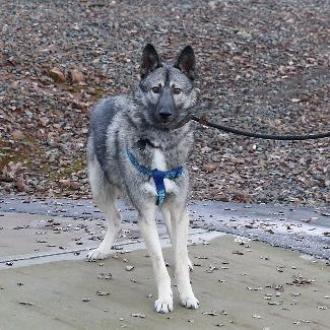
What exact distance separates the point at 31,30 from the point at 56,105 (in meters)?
3.50

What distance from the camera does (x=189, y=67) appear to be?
198 inches

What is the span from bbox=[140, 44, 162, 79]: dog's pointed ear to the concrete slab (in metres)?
1.52

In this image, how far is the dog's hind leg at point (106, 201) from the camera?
19.4ft

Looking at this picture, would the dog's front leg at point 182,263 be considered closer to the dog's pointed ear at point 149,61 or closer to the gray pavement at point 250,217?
the dog's pointed ear at point 149,61

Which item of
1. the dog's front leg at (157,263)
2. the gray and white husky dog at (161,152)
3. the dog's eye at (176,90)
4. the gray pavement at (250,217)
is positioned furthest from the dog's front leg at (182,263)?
the gray pavement at (250,217)

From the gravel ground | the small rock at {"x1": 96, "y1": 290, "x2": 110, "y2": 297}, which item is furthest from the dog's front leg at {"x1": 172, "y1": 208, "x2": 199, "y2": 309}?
the gravel ground

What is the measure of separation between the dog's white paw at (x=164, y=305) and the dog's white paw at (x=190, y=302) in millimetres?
117

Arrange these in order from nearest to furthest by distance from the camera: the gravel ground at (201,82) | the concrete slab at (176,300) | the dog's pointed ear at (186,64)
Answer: the concrete slab at (176,300) < the dog's pointed ear at (186,64) < the gravel ground at (201,82)

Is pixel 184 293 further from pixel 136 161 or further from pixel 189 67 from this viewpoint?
pixel 189 67

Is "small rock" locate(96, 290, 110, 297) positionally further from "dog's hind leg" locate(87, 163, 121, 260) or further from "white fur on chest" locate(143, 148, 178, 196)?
"dog's hind leg" locate(87, 163, 121, 260)

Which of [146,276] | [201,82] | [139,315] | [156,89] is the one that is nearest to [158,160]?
[156,89]

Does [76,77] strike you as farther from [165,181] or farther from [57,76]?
[165,181]

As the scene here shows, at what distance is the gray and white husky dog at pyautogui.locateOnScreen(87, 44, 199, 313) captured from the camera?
4.85m

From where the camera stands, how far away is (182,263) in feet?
16.1
